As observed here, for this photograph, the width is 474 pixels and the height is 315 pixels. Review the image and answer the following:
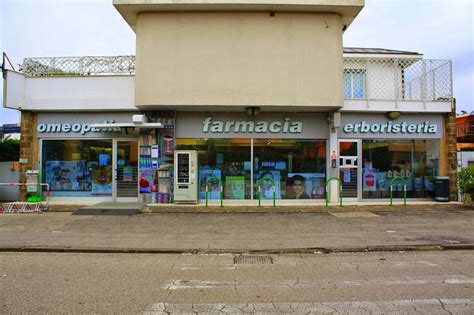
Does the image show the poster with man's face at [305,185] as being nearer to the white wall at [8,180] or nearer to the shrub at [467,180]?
the shrub at [467,180]

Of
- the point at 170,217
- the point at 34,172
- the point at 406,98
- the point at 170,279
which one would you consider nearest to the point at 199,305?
the point at 170,279

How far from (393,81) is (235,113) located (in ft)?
21.7

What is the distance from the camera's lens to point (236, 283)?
5809mm

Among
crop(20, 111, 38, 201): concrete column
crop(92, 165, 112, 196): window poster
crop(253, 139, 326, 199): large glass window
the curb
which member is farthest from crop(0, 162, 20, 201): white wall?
crop(253, 139, 326, 199): large glass window

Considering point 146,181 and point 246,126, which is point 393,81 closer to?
point 246,126

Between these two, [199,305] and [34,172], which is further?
[34,172]

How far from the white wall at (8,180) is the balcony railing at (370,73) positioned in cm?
428

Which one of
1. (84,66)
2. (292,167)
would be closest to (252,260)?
(292,167)

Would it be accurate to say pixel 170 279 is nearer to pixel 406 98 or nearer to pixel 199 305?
pixel 199 305

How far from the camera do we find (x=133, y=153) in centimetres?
A: 1555

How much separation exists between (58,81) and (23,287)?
11441mm

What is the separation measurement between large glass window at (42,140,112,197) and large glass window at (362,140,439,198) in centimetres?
1046

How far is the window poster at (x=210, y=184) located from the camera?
51.4 ft

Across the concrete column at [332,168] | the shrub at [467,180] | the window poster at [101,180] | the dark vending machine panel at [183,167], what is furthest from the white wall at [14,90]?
the shrub at [467,180]
